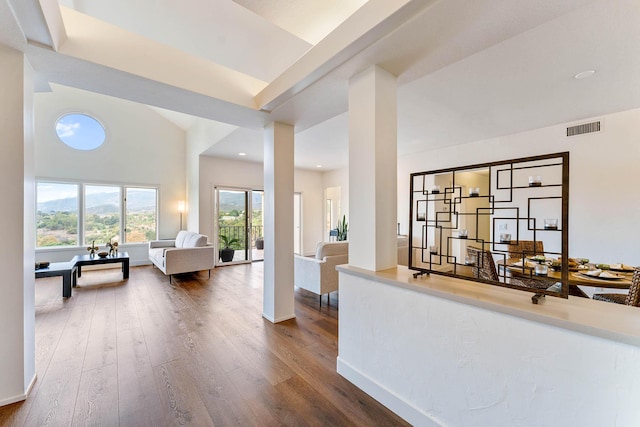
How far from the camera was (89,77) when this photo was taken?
2.19 m

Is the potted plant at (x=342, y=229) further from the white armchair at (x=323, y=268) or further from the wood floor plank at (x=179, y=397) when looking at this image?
the wood floor plank at (x=179, y=397)

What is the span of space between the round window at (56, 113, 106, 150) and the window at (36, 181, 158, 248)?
3.15ft

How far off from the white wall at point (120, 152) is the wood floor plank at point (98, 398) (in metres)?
5.13

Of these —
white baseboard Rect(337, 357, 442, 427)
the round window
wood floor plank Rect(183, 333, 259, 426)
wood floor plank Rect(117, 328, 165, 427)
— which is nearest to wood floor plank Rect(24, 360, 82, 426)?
wood floor plank Rect(117, 328, 165, 427)

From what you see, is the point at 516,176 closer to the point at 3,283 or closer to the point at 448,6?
the point at 448,6

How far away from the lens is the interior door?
6617mm

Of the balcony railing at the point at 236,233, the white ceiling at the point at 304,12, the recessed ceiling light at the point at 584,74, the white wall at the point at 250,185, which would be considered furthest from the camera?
the balcony railing at the point at 236,233

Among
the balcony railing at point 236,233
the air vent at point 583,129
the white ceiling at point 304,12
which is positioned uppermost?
the white ceiling at point 304,12

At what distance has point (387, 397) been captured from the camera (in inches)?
69.7

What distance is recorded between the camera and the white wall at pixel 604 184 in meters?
3.45

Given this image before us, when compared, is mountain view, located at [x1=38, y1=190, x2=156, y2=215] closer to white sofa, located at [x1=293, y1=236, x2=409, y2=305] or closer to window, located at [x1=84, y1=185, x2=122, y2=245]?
window, located at [x1=84, y1=185, x2=122, y2=245]

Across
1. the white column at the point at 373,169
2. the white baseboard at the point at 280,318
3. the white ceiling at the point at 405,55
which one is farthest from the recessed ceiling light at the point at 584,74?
the white baseboard at the point at 280,318

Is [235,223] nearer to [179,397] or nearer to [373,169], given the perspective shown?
[179,397]

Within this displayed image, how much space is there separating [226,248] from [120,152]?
3.52 m
